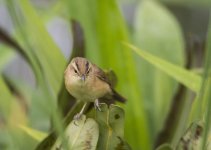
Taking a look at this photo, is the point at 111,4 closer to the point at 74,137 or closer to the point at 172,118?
the point at 172,118

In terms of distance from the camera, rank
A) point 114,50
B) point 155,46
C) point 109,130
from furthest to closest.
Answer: point 155,46 < point 114,50 < point 109,130

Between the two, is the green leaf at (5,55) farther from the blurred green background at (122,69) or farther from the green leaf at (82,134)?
the green leaf at (82,134)

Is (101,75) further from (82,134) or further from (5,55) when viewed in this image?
(5,55)

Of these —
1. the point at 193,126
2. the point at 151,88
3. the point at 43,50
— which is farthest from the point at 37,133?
the point at 151,88

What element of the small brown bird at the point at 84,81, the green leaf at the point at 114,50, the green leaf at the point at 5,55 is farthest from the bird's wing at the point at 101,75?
the green leaf at the point at 5,55

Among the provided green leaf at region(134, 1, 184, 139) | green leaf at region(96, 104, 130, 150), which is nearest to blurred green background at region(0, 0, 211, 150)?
green leaf at region(134, 1, 184, 139)

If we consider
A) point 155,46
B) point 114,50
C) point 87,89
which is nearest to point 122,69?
point 114,50
